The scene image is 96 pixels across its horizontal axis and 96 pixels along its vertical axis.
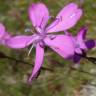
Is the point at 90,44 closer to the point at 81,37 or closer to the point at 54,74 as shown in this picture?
the point at 81,37

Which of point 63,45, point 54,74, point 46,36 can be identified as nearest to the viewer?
point 63,45

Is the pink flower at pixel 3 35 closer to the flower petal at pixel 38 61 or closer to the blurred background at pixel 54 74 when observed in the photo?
the flower petal at pixel 38 61

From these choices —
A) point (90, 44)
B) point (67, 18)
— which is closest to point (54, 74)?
point (90, 44)

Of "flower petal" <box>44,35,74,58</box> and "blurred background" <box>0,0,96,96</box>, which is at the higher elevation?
"flower petal" <box>44,35,74,58</box>

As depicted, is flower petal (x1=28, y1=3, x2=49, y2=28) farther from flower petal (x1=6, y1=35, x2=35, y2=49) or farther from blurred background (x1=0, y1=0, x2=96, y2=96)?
blurred background (x1=0, y1=0, x2=96, y2=96)

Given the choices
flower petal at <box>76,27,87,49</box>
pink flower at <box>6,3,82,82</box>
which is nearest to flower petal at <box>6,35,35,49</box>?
pink flower at <box>6,3,82,82</box>

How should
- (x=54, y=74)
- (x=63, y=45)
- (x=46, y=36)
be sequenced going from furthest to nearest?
(x=54, y=74)
(x=46, y=36)
(x=63, y=45)

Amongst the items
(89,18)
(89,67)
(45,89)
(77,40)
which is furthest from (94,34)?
(77,40)
